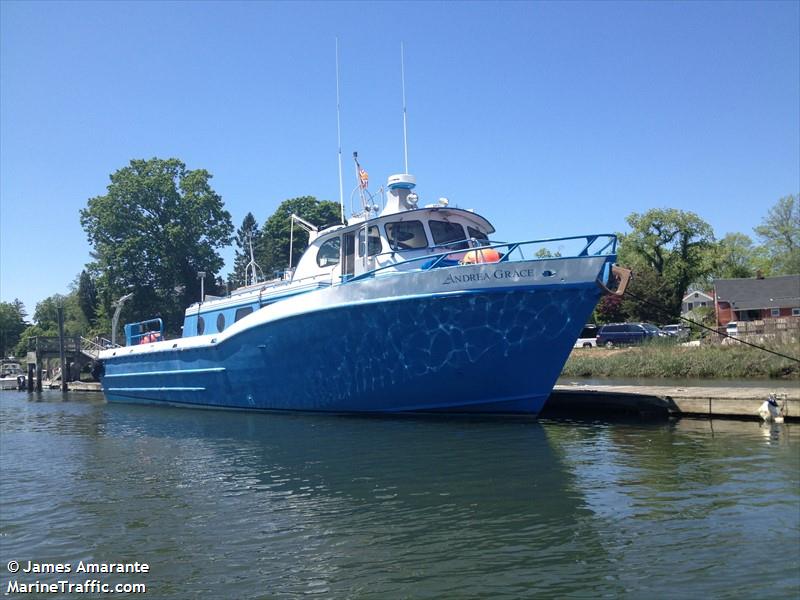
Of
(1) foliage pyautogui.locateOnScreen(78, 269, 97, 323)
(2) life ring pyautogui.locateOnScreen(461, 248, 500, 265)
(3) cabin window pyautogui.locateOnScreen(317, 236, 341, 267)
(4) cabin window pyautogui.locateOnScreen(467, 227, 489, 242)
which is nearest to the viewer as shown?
(2) life ring pyautogui.locateOnScreen(461, 248, 500, 265)

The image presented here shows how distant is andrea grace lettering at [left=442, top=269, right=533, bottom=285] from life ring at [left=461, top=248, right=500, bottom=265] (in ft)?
1.09

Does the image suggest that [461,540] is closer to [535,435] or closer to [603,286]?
[535,435]

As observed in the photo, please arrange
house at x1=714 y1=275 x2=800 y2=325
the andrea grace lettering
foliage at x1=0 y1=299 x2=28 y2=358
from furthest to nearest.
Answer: foliage at x1=0 y1=299 x2=28 y2=358
house at x1=714 y1=275 x2=800 y2=325
the andrea grace lettering

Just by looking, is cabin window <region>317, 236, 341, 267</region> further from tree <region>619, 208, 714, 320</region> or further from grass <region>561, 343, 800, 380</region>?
tree <region>619, 208, 714, 320</region>

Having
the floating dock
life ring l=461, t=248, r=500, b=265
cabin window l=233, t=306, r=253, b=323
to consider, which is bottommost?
the floating dock

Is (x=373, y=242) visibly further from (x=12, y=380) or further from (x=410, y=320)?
(x=12, y=380)

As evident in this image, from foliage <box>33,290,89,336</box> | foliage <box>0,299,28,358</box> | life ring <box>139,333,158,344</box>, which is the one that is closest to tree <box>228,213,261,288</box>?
foliage <box>33,290,89,336</box>

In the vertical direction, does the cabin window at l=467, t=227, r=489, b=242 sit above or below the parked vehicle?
above

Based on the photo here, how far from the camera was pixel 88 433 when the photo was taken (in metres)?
15.0

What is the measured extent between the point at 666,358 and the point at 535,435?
56.5ft

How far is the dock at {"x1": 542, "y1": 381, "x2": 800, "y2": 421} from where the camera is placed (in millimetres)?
11453

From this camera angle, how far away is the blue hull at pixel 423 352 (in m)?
11.7

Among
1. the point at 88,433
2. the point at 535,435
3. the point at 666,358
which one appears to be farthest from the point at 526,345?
the point at 666,358

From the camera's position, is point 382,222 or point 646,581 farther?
point 382,222
